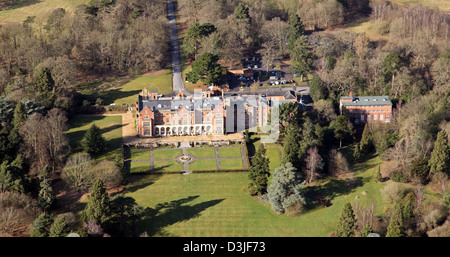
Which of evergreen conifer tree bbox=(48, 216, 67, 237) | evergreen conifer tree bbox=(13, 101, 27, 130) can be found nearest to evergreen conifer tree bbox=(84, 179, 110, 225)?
evergreen conifer tree bbox=(48, 216, 67, 237)

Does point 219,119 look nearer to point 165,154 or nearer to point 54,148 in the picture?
point 165,154

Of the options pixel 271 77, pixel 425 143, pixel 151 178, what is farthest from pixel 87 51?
pixel 425 143

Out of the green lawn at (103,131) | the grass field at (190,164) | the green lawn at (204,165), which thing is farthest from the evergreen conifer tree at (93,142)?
the green lawn at (204,165)

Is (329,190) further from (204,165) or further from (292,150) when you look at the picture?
(204,165)

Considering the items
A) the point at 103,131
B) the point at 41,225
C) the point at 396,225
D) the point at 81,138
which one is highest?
the point at 103,131

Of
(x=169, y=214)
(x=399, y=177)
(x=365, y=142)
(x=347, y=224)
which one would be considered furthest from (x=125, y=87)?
(x=347, y=224)
